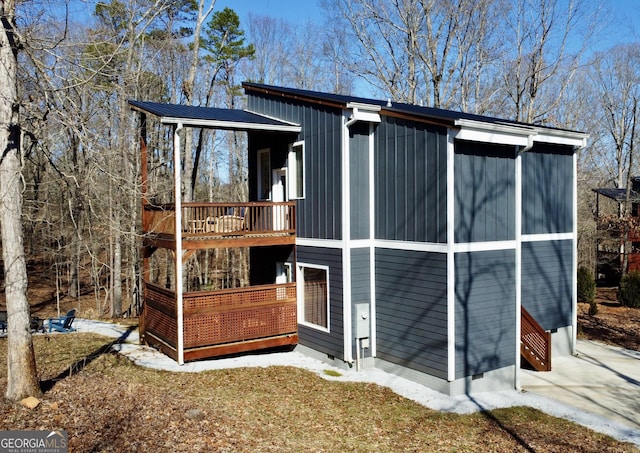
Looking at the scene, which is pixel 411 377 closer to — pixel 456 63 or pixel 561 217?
pixel 561 217

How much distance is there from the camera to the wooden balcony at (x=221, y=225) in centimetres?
1080

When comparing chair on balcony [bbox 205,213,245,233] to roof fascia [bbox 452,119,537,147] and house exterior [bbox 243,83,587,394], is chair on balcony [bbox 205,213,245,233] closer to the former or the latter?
house exterior [bbox 243,83,587,394]

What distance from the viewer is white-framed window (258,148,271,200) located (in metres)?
13.3

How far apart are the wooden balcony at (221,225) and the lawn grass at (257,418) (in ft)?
9.01

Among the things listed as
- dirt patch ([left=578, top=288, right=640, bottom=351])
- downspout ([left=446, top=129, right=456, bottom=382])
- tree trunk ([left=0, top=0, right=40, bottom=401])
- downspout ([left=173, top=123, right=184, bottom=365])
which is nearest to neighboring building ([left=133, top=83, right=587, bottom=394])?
downspout ([left=446, top=129, right=456, bottom=382])

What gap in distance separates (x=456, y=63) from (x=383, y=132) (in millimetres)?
12843

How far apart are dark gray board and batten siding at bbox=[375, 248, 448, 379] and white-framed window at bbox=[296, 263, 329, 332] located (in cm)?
120

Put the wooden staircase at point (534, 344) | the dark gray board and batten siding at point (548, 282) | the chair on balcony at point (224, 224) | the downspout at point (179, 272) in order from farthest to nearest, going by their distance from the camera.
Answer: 1. the dark gray board and batten siding at point (548, 282)
2. the chair on balcony at point (224, 224)
3. the wooden staircase at point (534, 344)
4. the downspout at point (179, 272)

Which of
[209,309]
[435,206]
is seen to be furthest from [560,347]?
[209,309]

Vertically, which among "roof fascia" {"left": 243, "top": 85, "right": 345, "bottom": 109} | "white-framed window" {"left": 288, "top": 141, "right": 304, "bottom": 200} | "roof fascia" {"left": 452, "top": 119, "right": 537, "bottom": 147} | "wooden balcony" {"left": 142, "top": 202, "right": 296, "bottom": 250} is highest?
"roof fascia" {"left": 243, "top": 85, "right": 345, "bottom": 109}

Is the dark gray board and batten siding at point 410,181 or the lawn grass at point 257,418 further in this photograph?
the dark gray board and batten siding at point 410,181

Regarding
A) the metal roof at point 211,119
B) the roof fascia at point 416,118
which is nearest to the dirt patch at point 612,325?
the roof fascia at point 416,118

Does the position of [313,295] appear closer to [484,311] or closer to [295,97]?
[484,311]

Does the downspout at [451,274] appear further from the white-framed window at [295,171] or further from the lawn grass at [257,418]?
the white-framed window at [295,171]
